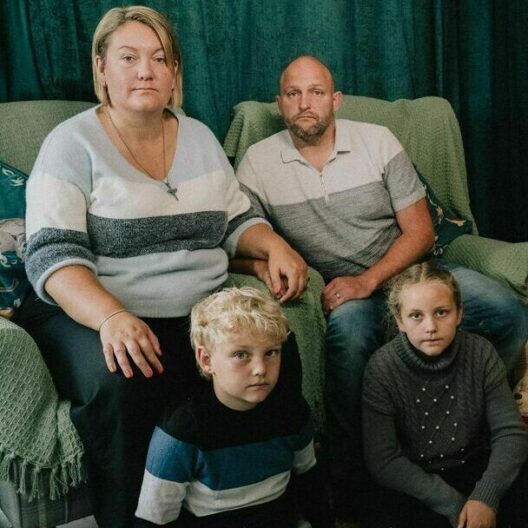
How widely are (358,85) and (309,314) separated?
1.31 m

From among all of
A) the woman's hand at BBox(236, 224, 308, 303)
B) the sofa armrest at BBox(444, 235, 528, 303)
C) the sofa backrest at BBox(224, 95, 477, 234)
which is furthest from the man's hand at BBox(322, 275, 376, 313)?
the sofa backrest at BBox(224, 95, 477, 234)

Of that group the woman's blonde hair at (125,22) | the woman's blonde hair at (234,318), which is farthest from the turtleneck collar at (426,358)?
the woman's blonde hair at (125,22)

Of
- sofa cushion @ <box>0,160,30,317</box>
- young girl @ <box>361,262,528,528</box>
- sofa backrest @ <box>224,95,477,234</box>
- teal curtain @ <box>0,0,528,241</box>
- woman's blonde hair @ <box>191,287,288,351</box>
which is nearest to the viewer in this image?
woman's blonde hair @ <box>191,287,288,351</box>

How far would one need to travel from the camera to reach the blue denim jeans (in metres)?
1.80

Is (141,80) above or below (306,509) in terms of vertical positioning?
above

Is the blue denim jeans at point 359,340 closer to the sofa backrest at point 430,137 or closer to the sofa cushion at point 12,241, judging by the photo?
the sofa backrest at point 430,137

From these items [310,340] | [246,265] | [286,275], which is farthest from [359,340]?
[246,265]

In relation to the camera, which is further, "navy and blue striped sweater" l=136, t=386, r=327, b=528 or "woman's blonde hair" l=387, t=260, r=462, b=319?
"woman's blonde hair" l=387, t=260, r=462, b=319

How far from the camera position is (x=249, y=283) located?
6.09 feet

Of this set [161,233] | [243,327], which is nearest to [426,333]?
[243,327]

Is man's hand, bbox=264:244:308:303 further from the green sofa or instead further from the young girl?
the young girl

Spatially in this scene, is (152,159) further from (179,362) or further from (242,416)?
(242,416)

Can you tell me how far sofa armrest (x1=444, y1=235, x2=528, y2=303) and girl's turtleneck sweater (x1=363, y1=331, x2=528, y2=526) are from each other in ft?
1.67

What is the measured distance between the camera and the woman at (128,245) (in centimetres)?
147
